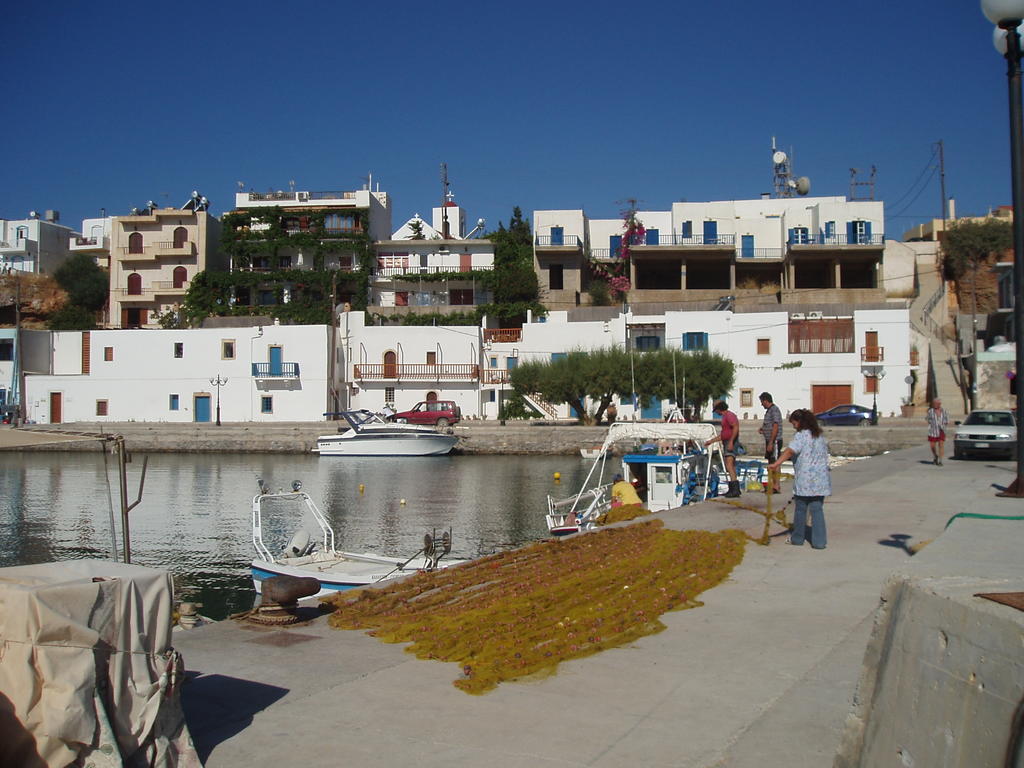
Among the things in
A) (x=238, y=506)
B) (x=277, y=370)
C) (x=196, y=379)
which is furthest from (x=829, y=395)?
(x=196, y=379)

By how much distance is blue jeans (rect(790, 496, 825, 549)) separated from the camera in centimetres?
1127

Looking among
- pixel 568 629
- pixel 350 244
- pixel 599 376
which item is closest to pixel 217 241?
pixel 350 244

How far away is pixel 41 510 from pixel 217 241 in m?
47.1

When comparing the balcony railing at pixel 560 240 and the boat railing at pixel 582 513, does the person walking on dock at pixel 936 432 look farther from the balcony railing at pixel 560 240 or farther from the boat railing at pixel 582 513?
the balcony railing at pixel 560 240

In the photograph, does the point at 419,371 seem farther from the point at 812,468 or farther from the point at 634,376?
the point at 812,468

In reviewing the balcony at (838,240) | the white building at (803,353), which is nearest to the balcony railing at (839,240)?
the balcony at (838,240)

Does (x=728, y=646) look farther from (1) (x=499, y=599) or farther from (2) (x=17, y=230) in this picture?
(2) (x=17, y=230)

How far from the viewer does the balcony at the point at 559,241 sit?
67250 mm

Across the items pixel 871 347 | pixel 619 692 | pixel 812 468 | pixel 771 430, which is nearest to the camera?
pixel 619 692

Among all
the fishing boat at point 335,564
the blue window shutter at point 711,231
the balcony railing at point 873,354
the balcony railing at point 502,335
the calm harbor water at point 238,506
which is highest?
the blue window shutter at point 711,231

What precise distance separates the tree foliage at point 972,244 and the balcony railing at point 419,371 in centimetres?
Answer: 3496

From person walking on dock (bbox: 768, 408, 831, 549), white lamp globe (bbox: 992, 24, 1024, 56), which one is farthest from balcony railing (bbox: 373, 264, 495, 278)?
person walking on dock (bbox: 768, 408, 831, 549)

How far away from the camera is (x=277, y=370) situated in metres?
58.6

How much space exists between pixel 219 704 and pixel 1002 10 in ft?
40.3
